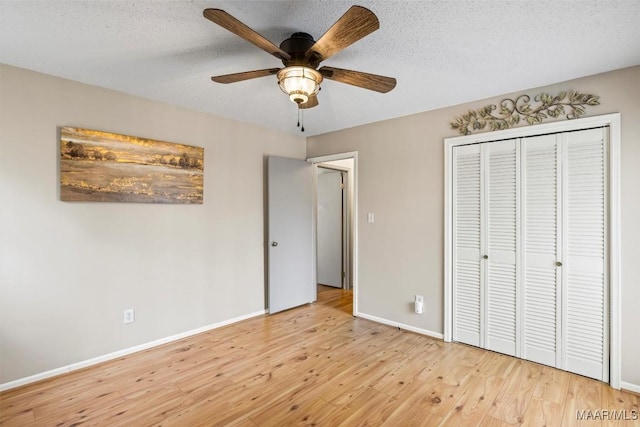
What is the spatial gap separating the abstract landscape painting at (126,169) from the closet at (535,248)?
277 centimetres

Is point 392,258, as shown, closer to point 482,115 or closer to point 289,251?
point 289,251

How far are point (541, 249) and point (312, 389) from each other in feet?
7.40

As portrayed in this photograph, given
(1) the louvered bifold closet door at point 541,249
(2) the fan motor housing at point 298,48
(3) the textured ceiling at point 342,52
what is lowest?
(1) the louvered bifold closet door at point 541,249

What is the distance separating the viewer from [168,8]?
1706mm

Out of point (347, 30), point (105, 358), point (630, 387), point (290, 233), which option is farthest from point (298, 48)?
point (630, 387)

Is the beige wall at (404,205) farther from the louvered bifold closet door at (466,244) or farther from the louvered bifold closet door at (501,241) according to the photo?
the louvered bifold closet door at (501,241)

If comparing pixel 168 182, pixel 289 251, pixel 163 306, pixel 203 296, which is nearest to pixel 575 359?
pixel 289 251

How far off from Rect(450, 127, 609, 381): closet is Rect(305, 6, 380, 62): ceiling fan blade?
2029 millimetres

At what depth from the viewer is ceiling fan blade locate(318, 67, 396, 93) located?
1.91 m

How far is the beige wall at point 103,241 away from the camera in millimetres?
2361

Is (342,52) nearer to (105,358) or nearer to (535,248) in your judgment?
(535,248)

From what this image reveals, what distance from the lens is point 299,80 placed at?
185 cm

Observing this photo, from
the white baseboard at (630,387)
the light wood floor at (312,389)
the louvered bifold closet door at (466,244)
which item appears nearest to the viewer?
the light wood floor at (312,389)

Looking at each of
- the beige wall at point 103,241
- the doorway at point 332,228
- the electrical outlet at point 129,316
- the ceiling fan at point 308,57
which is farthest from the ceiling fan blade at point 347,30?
the doorway at point 332,228
